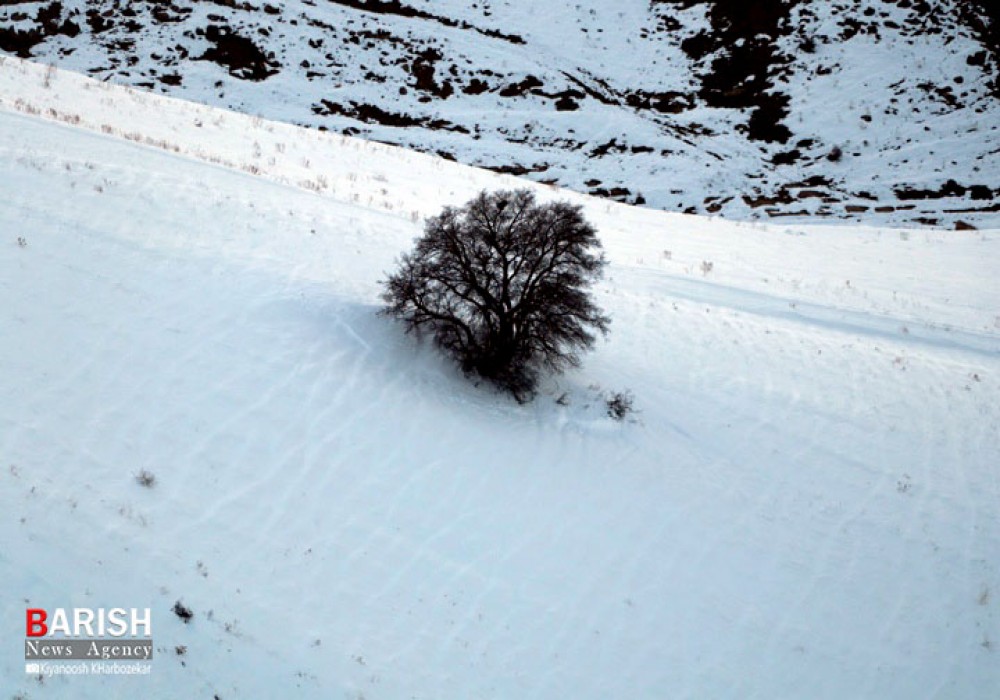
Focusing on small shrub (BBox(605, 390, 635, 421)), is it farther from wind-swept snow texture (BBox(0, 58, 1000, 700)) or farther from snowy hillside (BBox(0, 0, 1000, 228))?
snowy hillside (BBox(0, 0, 1000, 228))

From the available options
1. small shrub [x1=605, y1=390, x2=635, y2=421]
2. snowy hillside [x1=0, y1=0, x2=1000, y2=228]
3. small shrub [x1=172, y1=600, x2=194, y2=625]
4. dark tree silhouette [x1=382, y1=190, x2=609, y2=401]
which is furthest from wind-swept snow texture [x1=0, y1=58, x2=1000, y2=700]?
snowy hillside [x1=0, y1=0, x2=1000, y2=228]

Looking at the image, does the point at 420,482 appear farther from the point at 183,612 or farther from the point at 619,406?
the point at 619,406

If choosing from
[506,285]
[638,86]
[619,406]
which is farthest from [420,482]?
[638,86]

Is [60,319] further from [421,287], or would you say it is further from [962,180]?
[962,180]

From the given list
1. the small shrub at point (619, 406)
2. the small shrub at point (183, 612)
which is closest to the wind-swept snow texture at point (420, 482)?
the small shrub at point (183, 612)

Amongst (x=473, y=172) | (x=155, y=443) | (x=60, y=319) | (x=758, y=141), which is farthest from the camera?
(x=758, y=141)

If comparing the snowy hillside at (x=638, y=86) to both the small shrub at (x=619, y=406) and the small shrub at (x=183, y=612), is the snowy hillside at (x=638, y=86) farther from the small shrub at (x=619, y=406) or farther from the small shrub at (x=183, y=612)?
the small shrub at (x=183, y=612)

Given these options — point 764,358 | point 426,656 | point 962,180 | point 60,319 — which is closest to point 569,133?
point 962,180
